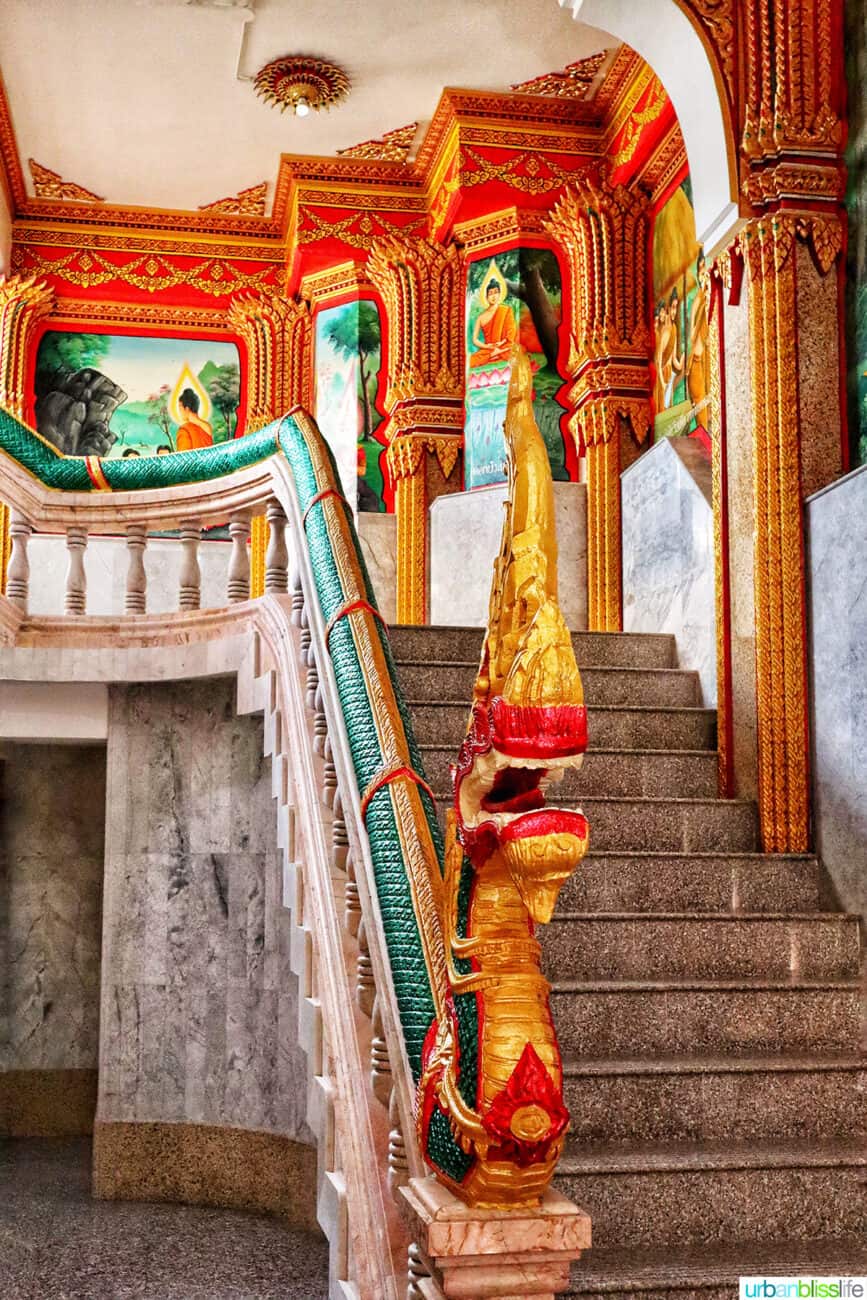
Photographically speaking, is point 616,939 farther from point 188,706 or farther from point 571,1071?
point 188,706

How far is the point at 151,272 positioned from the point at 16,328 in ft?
4.41

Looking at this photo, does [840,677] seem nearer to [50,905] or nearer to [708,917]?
[708,917]

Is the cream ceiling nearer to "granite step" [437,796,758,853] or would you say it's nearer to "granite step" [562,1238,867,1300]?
"granite step" [437,796,758,853]

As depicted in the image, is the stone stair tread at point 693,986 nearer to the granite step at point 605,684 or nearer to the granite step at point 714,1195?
the granite step at point 714,1195

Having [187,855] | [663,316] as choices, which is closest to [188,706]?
[187,855]

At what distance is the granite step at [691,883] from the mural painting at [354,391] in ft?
23.7

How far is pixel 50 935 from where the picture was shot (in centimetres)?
779

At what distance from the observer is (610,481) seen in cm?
915

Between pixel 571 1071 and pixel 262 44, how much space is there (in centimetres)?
817

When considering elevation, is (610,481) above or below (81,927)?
above

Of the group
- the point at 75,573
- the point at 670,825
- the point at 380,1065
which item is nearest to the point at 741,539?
the point at 670,825

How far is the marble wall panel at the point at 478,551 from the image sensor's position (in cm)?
921

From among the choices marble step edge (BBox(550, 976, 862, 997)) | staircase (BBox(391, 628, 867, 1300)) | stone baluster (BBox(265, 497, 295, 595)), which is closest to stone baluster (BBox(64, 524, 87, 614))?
stone baluster (BBox(265, 497, 295, 595))

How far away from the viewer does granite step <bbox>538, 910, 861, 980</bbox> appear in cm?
426
